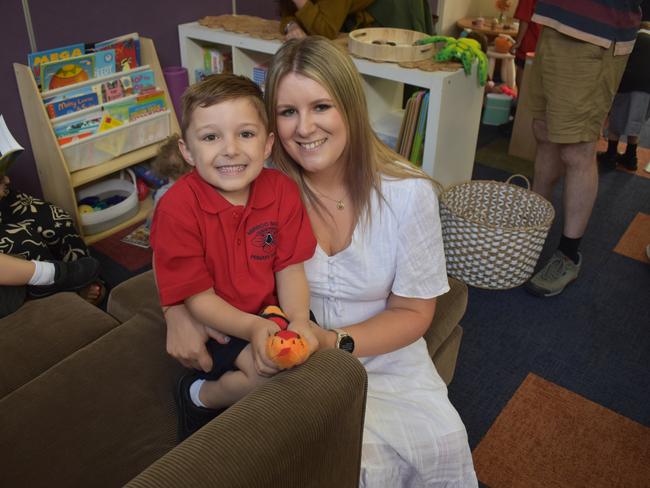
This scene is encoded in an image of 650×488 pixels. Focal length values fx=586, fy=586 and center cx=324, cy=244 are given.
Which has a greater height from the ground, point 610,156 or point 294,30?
point 294,30

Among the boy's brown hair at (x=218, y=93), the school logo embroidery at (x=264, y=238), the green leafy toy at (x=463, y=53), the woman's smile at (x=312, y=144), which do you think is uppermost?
the boy's brown hair at (x=218, y=93)

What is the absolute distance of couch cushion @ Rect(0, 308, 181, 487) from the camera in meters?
1.10

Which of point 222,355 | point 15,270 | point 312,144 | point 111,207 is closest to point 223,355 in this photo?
point 222,355

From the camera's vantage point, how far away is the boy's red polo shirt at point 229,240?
108 centimetres

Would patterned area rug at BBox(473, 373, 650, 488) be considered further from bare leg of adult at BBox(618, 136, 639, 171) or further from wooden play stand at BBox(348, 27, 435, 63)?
bare leg of adult at BBox(618, 136, 639, 171)

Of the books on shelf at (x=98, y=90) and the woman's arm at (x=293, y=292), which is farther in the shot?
the books on shelf at (x=98, y=90)

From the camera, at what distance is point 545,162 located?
2420mm

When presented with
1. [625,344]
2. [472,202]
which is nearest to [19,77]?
[472,202]

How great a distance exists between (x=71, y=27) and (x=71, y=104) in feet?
1.26

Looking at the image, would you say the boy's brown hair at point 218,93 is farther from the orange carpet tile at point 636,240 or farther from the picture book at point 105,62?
the orange carpet tile at point 636,240

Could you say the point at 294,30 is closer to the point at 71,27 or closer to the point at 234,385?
the point at 71,27

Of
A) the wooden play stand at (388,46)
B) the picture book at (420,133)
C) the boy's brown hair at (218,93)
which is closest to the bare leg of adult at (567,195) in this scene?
the picture book at (420,133)

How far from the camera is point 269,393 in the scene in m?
0.87

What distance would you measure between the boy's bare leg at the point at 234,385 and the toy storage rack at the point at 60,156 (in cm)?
168
